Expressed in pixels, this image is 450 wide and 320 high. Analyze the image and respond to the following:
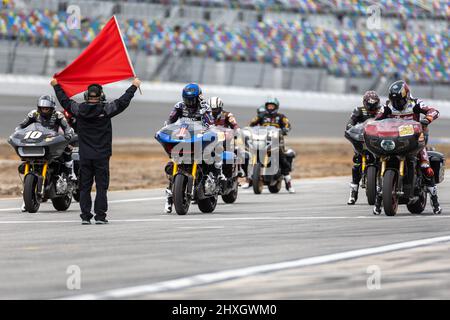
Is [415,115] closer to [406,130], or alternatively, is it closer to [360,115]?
[406,130]

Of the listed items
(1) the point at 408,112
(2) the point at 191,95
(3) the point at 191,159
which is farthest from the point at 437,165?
(2) the point at 191,95

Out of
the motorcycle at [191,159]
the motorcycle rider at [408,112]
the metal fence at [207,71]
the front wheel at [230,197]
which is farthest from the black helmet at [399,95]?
the metal fence at [207,71]

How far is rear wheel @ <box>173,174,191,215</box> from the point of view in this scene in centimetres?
1351

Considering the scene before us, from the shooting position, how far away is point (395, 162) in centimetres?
1332

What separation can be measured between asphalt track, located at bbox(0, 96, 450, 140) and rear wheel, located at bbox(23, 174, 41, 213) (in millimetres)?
20896

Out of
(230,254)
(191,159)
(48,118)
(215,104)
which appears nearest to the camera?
(230,254)

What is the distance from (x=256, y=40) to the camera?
162 feet

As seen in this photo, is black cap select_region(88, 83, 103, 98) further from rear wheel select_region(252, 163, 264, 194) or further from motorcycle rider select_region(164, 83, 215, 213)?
rear wheel select_region(252, 163, 264, 194)

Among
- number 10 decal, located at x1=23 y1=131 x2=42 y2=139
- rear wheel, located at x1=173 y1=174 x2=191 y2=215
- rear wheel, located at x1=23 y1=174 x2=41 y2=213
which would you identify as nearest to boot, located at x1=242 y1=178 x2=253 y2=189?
number 10 decal, located at x1=23 y1=131 x2=42 y2=139

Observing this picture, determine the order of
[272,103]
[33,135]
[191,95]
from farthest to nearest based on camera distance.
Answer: [272,103]
[33,135]
[191,95]

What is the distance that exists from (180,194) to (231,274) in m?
5.74

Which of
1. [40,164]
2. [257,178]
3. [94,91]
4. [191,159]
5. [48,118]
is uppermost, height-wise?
[94,91]
